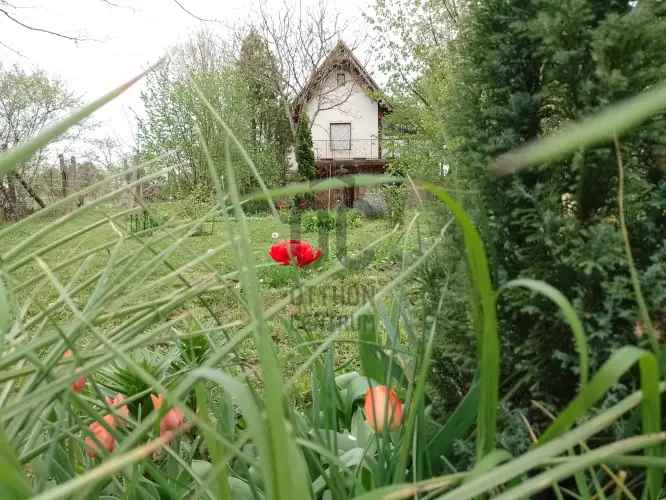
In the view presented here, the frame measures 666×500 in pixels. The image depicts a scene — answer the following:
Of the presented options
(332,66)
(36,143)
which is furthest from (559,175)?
(332,66)

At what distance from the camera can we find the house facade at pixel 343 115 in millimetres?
18922

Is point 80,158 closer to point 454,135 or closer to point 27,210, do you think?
point 27,210

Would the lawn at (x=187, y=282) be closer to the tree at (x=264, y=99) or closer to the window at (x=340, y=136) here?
the tree at (x=264, y=99)

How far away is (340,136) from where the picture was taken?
70.1ft

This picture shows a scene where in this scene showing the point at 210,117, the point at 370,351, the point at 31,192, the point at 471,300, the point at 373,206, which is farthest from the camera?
the point at 373,206

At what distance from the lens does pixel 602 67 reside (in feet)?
2.35

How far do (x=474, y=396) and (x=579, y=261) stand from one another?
247 mm

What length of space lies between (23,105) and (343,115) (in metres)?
11.4

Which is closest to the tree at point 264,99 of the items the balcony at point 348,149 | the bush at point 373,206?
the balcony at point 348,149

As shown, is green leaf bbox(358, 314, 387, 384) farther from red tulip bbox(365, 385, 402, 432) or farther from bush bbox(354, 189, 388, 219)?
bush bbox(354, 189, 388, 219)

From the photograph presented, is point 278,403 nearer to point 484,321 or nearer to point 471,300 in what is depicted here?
point 484,321

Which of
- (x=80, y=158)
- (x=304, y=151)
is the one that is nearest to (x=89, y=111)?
(x=80, y=158)

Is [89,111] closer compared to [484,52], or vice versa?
[89,111]

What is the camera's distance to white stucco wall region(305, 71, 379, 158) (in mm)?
20516
